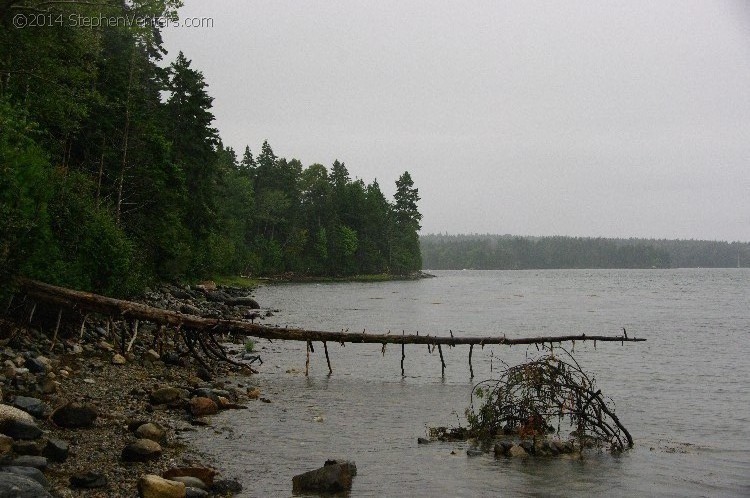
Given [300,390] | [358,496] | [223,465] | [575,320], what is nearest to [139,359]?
[300,390]

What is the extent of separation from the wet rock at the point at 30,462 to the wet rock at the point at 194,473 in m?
1.61

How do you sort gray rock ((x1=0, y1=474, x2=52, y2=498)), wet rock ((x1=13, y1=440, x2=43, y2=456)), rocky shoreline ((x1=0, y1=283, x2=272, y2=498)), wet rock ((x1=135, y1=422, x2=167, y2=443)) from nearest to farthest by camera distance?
gray rock ((x1=0, y1=474, x2=52, y2=498)) < rocky shoreline ((x1=0, y1=283, x2=272, y2=498)) < wet rock ((x1=13, y1=440, x2=43, y2=456)) < wet rock ((x1=135, y1=422, x2=167, y2=443))

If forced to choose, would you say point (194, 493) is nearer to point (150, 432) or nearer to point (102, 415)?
point (150, 432)

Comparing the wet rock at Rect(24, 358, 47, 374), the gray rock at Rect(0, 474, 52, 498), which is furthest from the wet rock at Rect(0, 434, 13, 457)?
the wet rock at Rect(24, 358, 47, 374)

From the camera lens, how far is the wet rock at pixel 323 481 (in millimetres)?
9000

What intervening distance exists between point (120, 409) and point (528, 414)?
8521mm

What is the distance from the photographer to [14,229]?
48.1ft

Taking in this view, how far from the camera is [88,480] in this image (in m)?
7.95

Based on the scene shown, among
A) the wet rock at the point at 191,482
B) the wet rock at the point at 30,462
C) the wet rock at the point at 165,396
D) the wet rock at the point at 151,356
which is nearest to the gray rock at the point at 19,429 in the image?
the wet rock at the point at 30,462

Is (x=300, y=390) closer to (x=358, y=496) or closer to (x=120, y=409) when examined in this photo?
(x=120, y=409)

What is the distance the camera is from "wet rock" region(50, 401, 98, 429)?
33.6 ft

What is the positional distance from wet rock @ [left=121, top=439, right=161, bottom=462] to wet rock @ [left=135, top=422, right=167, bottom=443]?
713mm

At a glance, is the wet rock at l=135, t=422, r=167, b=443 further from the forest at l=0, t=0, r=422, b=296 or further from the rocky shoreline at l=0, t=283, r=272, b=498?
the forest at l=0, t=0, r=422, b=296

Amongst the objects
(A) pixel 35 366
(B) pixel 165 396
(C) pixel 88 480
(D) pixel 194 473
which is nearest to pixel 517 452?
(D) pixel 194 473
